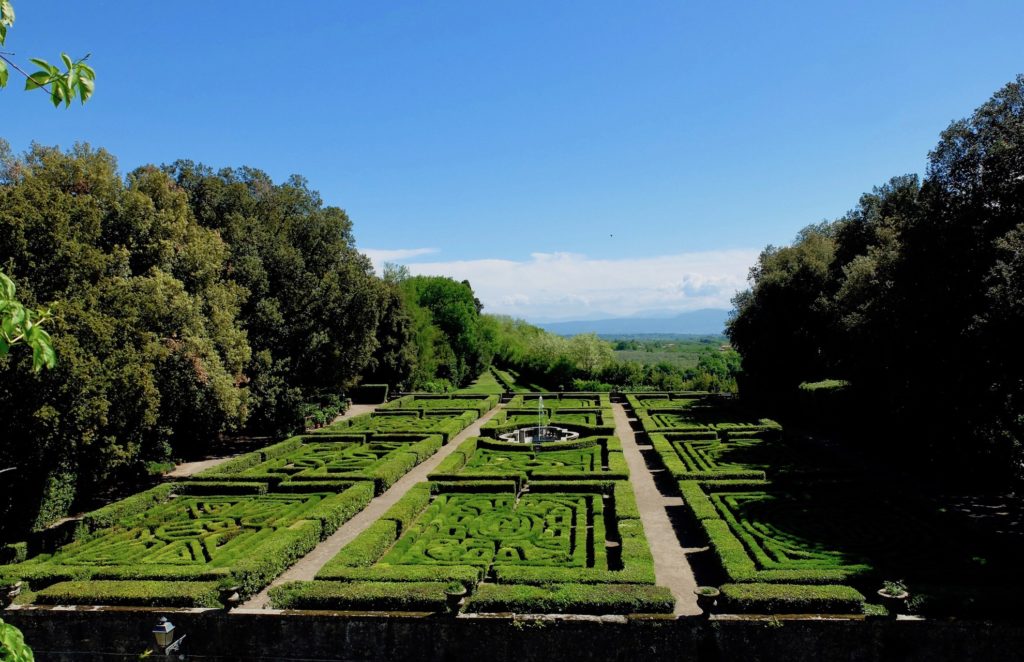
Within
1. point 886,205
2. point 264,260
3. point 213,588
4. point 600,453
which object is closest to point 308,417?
point 264,260

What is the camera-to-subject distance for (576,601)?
416 inches

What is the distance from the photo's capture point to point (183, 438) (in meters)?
26.1

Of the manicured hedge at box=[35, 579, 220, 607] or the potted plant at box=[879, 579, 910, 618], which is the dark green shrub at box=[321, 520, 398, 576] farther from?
the potted plant at box=[879, 579, 910, 618]

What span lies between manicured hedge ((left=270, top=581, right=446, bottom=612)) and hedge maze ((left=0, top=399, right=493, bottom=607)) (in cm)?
114

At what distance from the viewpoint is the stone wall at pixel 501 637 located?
9.76 m

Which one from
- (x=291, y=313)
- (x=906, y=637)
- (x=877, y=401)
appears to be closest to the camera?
(x=906, y=637)

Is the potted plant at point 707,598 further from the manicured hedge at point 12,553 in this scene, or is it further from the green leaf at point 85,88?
the manicured hedge at point 12,553

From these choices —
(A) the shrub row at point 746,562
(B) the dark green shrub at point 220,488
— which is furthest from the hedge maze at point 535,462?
(B) the dark green shrub at point 220,488

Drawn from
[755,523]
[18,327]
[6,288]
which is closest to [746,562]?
[755,523]

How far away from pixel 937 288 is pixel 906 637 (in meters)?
10.9

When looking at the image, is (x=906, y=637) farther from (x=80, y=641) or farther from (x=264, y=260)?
(x=264, y=260)

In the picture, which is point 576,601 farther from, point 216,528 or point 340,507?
point 216,528

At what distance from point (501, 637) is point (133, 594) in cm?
675

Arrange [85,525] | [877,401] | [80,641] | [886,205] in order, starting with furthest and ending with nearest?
1. [886,205]
2. [877,401]
3. [85,525]
4. [80,641]
